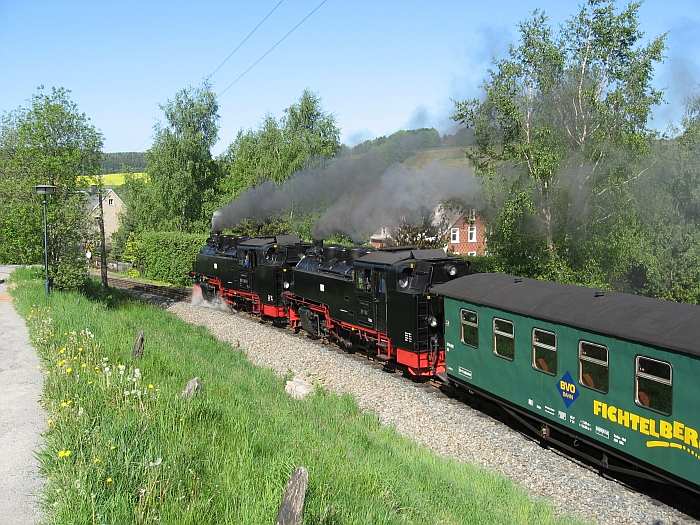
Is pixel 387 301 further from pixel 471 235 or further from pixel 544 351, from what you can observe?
pixel 471 235

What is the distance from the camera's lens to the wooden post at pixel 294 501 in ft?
16.7

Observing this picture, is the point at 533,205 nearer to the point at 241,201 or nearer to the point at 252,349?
the point at 252,349

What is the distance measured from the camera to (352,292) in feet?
54.1

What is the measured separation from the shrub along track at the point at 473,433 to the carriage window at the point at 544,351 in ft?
5.06

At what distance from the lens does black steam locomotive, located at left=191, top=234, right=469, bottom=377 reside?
46.2 ft

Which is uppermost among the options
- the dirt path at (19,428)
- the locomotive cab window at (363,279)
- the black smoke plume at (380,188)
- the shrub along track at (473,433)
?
the black smoke plume at (380,188)

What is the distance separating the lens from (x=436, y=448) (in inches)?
430

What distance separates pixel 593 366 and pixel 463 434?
312 cm

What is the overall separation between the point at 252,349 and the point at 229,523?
13603 mm

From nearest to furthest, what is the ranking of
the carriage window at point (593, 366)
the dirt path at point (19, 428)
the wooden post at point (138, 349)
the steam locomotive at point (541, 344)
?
the dirt path at point (19, 428)
the steam locomotive at point (541, 344)
the carriage window at point (593, 366)
the wooden post at point (138, 349)

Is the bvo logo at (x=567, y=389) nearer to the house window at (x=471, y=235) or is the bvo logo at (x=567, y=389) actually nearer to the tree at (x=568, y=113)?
the tree at (x=568, y=113)

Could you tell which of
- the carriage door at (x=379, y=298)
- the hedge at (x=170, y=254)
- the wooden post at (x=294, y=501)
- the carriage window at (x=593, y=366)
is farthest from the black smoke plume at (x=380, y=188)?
the wooden post at (x=294, y=501)

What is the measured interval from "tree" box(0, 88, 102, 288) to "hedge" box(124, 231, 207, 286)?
48.2 ft

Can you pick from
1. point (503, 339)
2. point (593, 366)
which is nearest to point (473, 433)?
point (503, 339)
